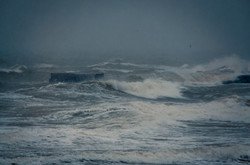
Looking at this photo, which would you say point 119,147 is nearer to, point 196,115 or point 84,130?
point 84,130

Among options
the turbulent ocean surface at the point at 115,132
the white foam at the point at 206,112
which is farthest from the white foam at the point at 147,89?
the white foam at the point at 206,112

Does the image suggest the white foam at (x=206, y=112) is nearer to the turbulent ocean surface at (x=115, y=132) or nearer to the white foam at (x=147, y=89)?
the turbulent ocean surface at (x=115, y=132)

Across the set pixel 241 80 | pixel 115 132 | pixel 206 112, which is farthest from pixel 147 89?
pixel 115 132

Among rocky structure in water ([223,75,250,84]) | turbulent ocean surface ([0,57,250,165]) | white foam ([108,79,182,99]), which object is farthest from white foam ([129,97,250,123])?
rocky structure in water ([223,75,250,84])

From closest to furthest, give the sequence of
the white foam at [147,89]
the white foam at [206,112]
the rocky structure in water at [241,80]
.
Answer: the white foam at [206,112], the white foam at [147,89], the rocky structure in water at [241,80]

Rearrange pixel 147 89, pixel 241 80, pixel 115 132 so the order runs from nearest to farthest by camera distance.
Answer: pixel 115 132 < pixel 147 89 < pixel 241 80

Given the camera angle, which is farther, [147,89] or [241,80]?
[241,80]

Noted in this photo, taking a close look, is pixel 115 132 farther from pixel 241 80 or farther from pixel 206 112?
pixel 241 80


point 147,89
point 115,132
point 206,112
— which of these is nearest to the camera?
point 115,132

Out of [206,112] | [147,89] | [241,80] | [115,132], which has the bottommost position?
[115,132]

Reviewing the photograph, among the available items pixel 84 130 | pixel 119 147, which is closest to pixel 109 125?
pixel 84 130

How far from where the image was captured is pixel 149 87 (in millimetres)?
21359

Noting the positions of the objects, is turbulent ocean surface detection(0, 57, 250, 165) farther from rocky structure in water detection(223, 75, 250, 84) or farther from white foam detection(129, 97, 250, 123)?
rocky structure in water detection(223, 75, 250, 84)

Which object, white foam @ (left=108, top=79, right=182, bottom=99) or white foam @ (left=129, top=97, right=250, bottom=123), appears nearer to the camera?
white foam @ (left=129, top=97, right=250, bottom=123)
